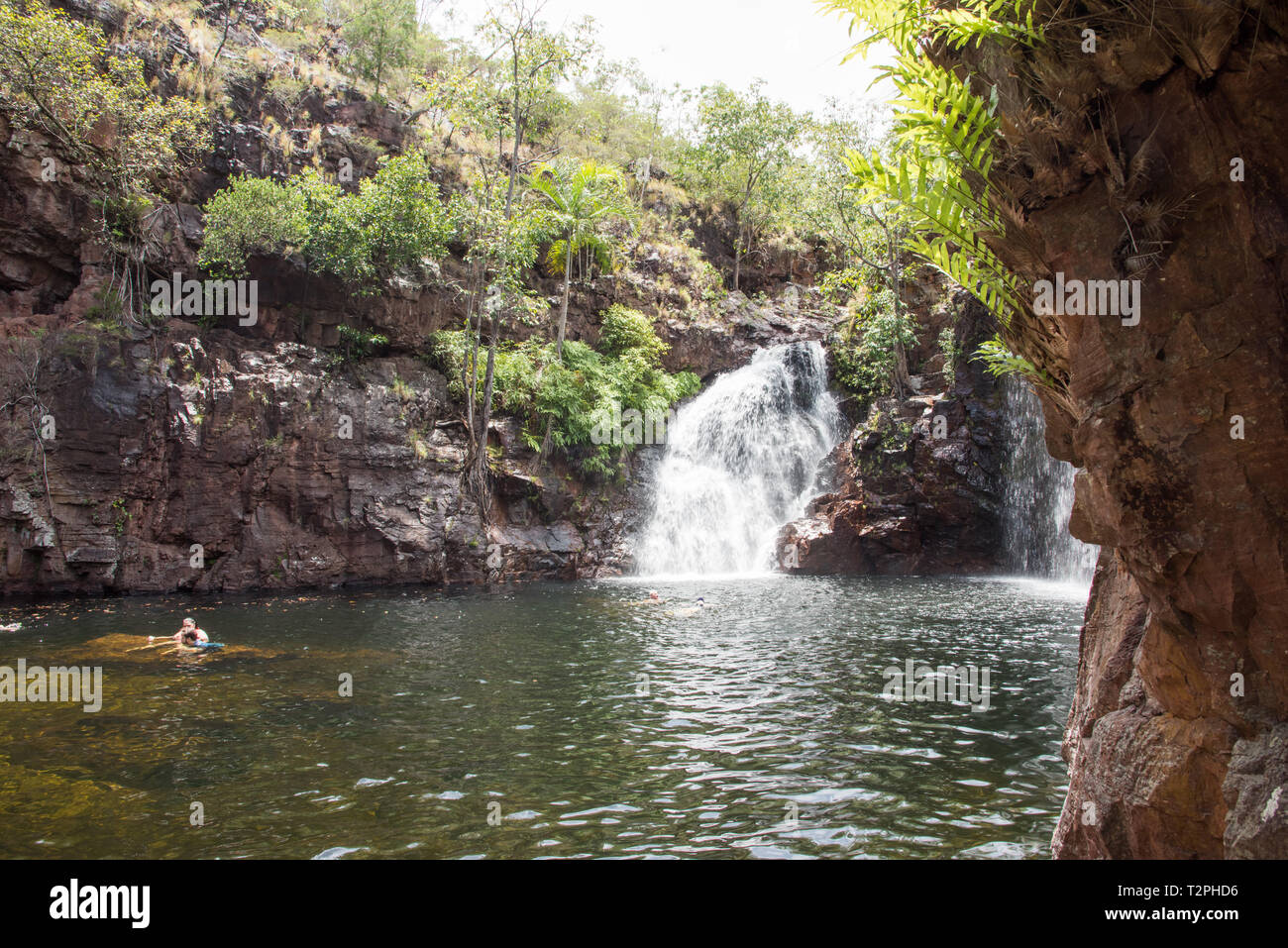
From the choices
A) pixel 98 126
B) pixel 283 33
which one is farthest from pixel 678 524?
pixel 283 33

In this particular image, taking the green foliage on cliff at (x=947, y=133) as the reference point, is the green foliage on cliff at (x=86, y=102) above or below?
above

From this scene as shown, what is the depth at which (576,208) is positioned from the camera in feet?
93.5

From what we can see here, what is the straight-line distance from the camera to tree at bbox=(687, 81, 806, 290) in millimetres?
36291

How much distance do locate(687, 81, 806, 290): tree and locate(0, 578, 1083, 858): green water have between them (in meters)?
28.4

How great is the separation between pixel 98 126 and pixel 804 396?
24118 millimetres

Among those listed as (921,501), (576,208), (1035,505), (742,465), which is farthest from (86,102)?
(1035,505)

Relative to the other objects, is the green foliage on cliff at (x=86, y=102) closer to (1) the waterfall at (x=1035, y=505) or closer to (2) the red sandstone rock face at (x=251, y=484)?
(2) the red sandstone rock face at (x=251, y=484)

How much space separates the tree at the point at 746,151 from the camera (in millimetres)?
36291

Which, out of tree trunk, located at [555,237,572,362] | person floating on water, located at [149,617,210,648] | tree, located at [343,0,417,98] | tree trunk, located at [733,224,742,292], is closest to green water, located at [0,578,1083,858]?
person floating on water, located at [149,617,210,648]

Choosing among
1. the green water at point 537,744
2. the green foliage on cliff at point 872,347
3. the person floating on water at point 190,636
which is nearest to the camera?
the green water at point 537,744

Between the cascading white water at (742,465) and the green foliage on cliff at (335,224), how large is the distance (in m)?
11.4

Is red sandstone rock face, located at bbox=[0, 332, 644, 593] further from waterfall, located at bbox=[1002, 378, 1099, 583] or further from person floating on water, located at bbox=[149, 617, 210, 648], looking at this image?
waterfall, located at bbox=[1002, 378, 1099, 583]

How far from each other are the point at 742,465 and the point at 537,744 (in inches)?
810

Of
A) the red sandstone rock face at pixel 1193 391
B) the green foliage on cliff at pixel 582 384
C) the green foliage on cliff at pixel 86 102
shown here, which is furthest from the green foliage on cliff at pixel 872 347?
the red sandstone rock face at pixel 1193 391
